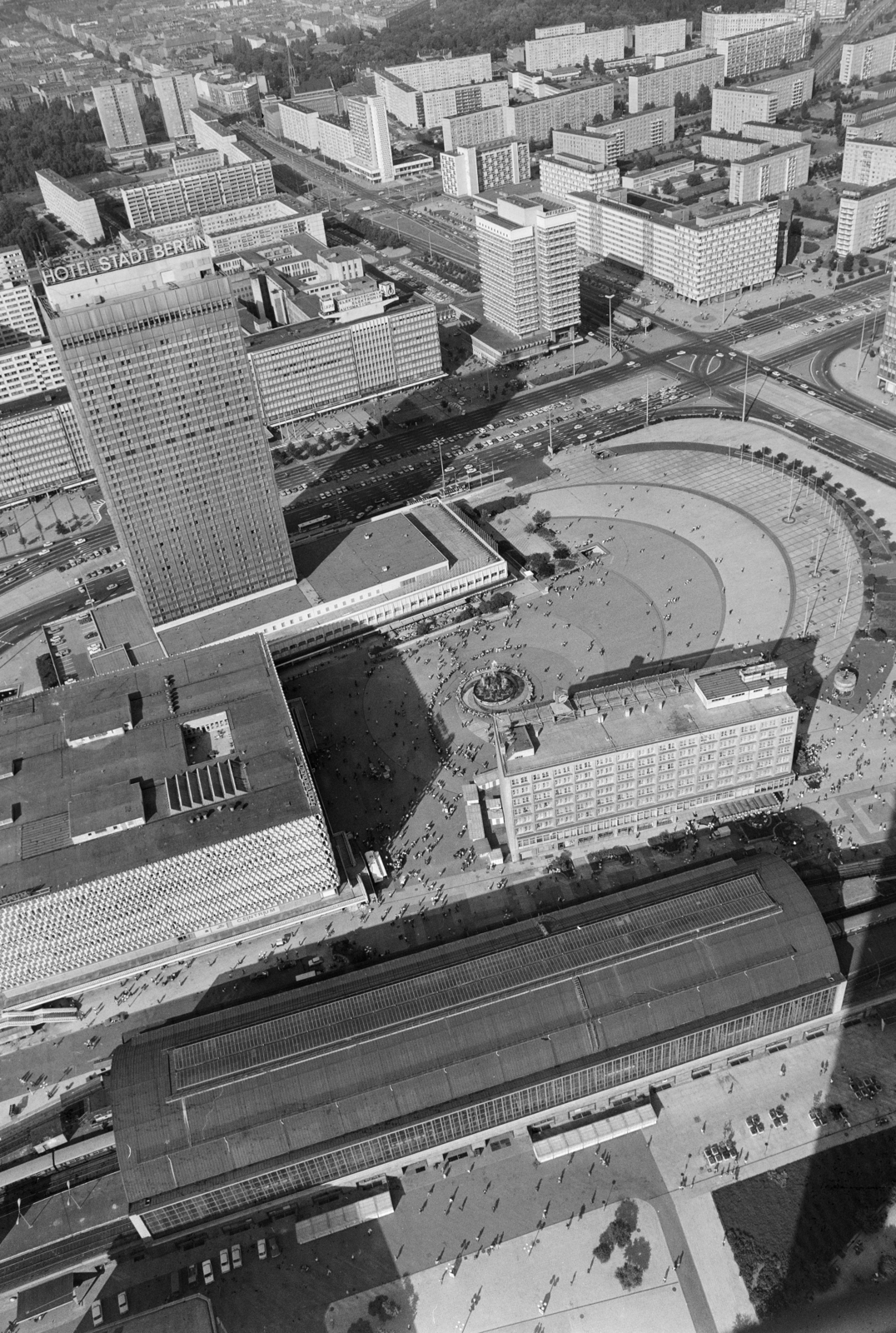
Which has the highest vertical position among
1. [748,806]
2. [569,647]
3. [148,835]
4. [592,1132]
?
[148,835]

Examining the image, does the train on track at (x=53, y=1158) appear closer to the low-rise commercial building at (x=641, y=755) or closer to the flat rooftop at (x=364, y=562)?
the low-rise commercial building at (x=641, y=755)

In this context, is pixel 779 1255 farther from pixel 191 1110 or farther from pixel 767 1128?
pixel 191 1110

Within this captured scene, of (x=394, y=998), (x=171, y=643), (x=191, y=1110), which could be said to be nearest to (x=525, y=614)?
(x=171, y=643)

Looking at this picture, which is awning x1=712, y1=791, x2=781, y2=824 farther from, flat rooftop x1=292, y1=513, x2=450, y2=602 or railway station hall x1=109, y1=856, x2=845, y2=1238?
flat rooftop x1=292, y1=513, x2=450, y2=602

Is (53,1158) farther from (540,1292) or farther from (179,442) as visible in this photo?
(179,442)

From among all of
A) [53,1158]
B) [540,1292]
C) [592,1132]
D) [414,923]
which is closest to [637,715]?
[414,923]
